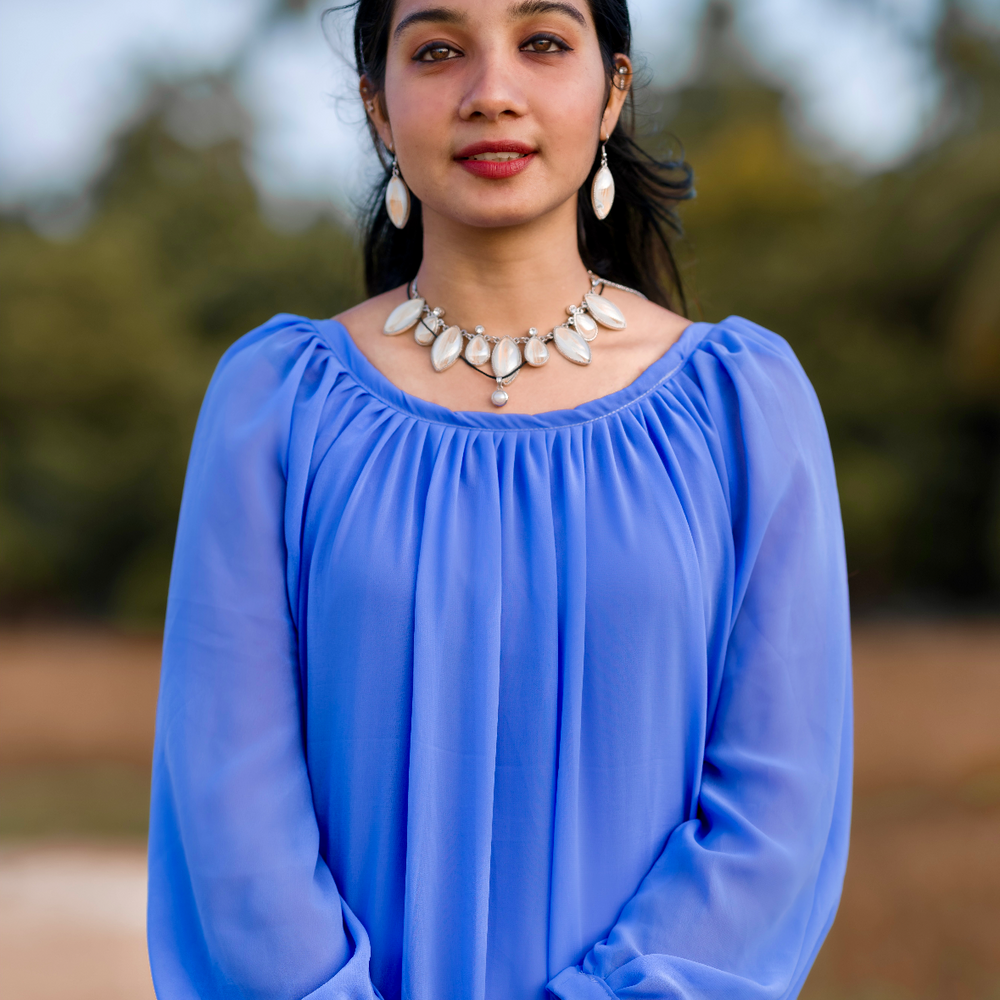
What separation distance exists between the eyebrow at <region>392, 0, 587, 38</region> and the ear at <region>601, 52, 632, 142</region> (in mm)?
132

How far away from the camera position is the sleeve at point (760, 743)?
1165 mm

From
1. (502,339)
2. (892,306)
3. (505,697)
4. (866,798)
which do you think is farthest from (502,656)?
(892,306)

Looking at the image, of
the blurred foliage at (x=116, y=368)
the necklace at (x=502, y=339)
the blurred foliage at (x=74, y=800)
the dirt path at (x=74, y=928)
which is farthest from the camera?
the blurred foliage at (x=116, y=368)

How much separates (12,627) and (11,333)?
1.67 metres

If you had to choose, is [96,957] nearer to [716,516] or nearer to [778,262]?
[716,516]

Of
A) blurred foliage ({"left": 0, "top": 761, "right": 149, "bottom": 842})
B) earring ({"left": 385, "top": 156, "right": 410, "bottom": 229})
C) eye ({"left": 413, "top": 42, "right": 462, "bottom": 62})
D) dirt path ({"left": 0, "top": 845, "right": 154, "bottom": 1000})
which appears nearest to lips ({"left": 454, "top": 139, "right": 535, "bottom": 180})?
eye ({"left": 413, "top": 42, "right": 462, "bottom": 62})

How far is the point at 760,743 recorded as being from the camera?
3.97ft

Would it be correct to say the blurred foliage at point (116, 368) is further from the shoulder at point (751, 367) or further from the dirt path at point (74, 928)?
the shoulder at point (751, 367)

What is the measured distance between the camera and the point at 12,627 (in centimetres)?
612

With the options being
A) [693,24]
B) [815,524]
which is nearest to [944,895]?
→ [815,524]

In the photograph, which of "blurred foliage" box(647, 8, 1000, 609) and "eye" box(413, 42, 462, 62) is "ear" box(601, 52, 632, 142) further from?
A: "blurred foliage" box(647, 8, 1000, 609)

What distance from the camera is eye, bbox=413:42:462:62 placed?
1.22m

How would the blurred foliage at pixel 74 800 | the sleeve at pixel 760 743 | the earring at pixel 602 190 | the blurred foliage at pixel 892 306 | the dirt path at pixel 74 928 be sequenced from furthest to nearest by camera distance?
the blurred foliage at pixel 892 306 < the blurred foliage at pixel 74 800 < the dirt path at pixel 74 928 < the earring at pixel 602 190 < the sleeve at pixel 760 743

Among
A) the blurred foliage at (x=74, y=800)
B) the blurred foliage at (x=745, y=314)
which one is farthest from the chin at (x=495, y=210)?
the blurred foliage at (x=745, y=314)
